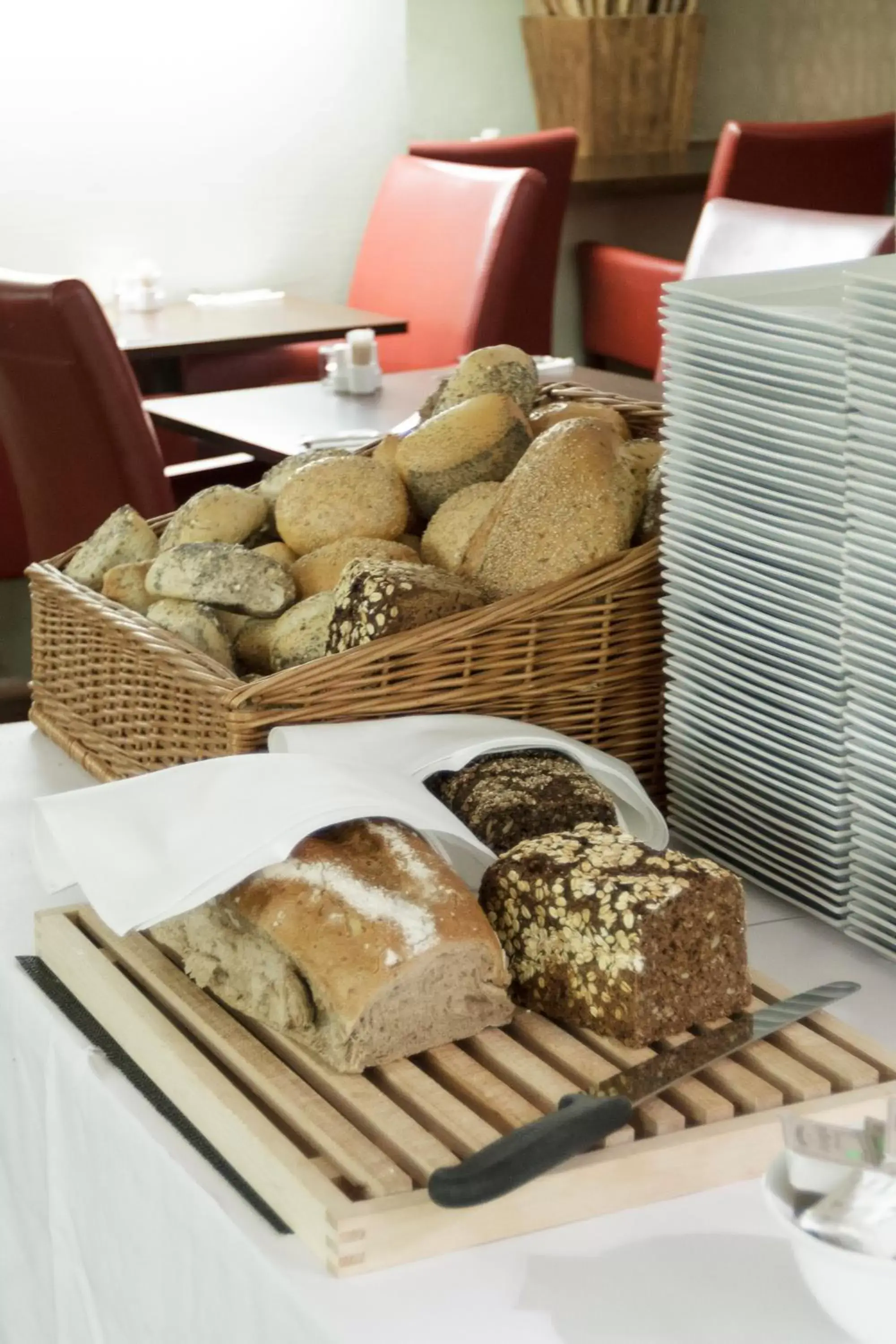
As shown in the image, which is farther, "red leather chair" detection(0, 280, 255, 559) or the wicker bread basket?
"red leather chair" detection(0, 280, 255, 559)

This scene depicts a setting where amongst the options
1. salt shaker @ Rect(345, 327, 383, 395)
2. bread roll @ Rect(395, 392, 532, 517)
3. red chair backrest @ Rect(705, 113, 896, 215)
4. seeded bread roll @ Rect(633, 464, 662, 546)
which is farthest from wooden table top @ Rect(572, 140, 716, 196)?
seeded bread roll @ Rect(633, 464, 662, 546)

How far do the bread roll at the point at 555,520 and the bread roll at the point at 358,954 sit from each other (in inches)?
11.0

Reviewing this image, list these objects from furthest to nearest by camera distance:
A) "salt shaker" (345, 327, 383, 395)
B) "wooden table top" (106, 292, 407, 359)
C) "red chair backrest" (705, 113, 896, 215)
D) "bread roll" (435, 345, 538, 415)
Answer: "red chair backrest" (705, 113, 896, 215) → "wooden table top" (106, 292, 407, 359) → "salt shaker" (345, 327, 383, 395) → "bread roll" (435, 345, 538, 415)

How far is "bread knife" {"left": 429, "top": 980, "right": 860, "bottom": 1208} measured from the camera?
0.59 metres

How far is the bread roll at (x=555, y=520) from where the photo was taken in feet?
3.38

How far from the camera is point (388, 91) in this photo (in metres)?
4.64

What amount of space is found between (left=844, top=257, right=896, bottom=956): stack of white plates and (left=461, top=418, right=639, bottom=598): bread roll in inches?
9.4

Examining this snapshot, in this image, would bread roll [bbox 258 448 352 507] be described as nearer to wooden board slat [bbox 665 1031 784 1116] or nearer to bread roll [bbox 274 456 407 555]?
bread roll [bbox 274 456 407 555]

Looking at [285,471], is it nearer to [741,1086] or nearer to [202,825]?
[202,825]

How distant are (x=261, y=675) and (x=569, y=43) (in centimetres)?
394

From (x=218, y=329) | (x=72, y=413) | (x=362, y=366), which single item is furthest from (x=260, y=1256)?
(x=218, y=329)

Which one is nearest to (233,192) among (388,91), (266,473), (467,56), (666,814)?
(388,91)

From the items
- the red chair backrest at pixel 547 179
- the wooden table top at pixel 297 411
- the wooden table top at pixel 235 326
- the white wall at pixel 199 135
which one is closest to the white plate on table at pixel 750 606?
the wooden table top at pixel 297 411

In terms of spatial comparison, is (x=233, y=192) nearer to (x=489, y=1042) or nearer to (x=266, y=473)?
(x=266, y=473)
